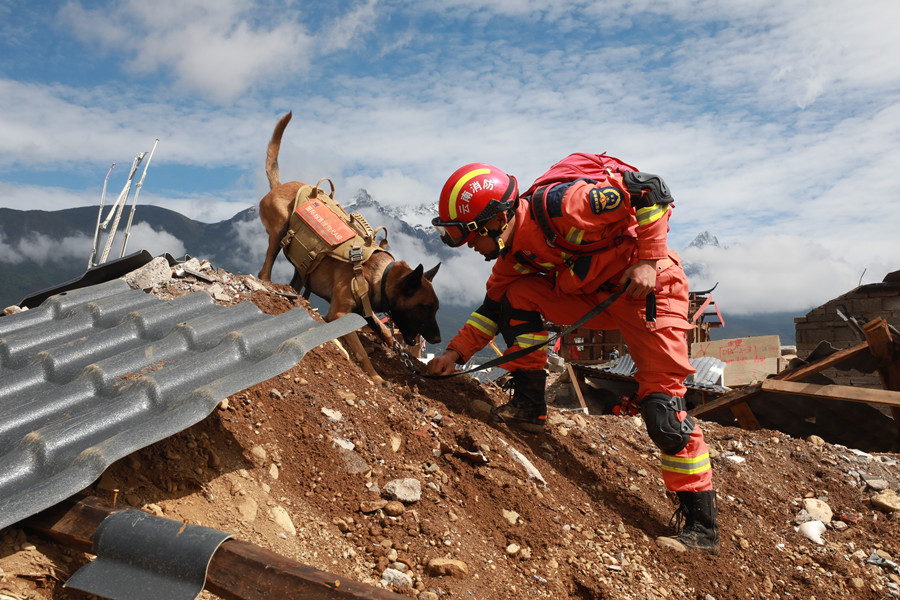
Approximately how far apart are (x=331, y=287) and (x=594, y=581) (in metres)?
4.10

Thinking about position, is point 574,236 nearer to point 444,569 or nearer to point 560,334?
point 560,334

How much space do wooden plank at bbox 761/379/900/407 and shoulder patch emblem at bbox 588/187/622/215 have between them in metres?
3.89

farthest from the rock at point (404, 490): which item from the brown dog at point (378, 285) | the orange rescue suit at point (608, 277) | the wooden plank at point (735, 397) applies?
the wooden plank at point (735, 397)

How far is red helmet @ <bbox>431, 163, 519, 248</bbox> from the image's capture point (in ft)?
11.6

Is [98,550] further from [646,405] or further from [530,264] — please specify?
[530,264]

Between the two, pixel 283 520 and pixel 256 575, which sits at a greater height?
pixel 256 575

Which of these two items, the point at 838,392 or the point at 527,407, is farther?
the point at 838,392

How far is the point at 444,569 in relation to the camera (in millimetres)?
2215

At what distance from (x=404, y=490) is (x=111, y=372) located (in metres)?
1.35

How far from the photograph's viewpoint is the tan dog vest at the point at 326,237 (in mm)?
5555

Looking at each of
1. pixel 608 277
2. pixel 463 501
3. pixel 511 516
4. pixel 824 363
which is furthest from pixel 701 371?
pixel 463 501

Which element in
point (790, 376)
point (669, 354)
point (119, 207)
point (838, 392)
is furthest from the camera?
point (119, 207)

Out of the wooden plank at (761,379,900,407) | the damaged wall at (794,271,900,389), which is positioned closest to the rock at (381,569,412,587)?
the wooden plank at (761,379,900,407)

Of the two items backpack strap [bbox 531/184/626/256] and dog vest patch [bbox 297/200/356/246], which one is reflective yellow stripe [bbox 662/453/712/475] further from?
dog vest patch [bbox 297/200/356/246]
